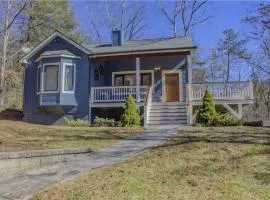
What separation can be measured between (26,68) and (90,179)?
14.9 metres

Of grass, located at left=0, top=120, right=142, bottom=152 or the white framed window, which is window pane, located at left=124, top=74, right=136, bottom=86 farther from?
grass, located at left=0, top=120, right=142, bottom=152

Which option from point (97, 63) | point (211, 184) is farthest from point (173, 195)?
point (97, 63)

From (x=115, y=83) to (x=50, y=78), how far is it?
4053 mm

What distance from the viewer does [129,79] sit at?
819 inches

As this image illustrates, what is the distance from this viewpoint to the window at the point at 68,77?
18.6 meters

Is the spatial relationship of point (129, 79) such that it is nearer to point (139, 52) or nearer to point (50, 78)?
point (139, 52)

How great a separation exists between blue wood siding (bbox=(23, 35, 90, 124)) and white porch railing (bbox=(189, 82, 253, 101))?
5.86 meters

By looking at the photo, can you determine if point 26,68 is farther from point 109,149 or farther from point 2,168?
point 2,168

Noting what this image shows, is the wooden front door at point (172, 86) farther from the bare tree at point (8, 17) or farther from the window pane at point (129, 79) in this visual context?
the bare tree at point (8, 17)

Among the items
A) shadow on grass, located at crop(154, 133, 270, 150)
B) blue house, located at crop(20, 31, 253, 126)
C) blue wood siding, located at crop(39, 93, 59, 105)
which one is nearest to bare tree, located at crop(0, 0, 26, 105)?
blue house, located at crop(20, 31, 253, 126)

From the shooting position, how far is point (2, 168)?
7594mm

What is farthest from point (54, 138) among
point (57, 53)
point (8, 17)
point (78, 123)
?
point (8, 17)

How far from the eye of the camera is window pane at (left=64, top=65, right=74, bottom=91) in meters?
18.7

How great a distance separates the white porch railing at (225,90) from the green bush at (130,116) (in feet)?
9.88
